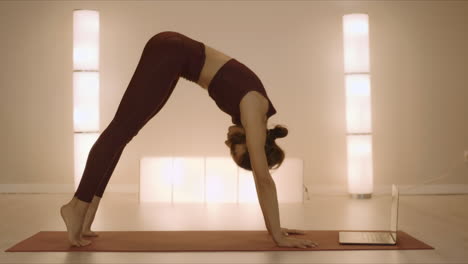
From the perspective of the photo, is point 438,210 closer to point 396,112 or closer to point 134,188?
point 396,112

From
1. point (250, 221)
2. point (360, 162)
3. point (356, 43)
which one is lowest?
point (250, 221)

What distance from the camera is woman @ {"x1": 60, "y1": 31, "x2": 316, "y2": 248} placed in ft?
8.38

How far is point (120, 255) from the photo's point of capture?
248 cm

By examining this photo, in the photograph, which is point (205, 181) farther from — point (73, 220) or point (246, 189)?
point (73, 220)

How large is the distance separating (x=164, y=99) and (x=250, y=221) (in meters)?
1.18

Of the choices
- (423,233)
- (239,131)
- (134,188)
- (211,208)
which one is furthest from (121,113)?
(134,188)

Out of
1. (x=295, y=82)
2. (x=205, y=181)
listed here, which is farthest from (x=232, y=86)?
(x=295, y=82)

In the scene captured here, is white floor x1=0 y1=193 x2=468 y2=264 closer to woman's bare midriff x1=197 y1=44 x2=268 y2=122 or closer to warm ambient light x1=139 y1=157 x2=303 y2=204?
warm ambient light x1=139 y1=157 x2=303 y2=204

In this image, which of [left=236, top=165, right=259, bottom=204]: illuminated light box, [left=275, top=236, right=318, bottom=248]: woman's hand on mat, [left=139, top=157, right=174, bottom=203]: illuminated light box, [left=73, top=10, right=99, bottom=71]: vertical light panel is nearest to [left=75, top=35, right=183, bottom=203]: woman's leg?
[left=275, top=236, right=318, bottom=248]: woman's hand on mat

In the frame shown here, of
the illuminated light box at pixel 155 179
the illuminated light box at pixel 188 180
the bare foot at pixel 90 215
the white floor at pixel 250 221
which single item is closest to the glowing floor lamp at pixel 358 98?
the white floor at pixel 250 221

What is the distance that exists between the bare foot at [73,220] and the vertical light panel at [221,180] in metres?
2.08

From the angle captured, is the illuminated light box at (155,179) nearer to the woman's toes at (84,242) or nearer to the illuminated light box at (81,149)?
the illuminated light box at (81,149)

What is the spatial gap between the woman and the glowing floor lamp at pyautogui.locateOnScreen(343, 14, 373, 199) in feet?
7.27

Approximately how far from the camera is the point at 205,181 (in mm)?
4656
